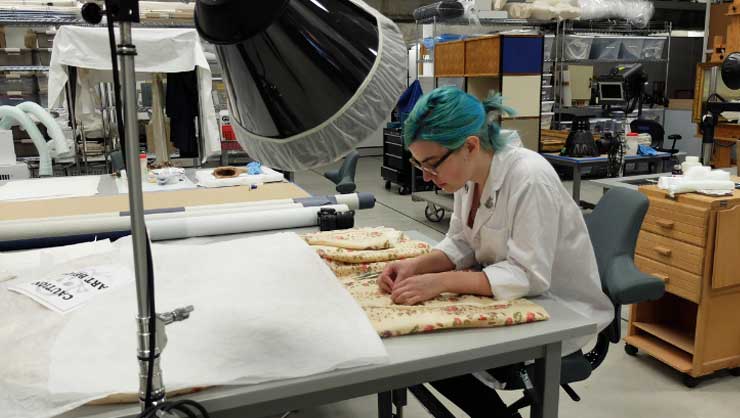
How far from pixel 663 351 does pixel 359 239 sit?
1.73 metres

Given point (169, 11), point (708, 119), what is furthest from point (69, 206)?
point (169, 11)

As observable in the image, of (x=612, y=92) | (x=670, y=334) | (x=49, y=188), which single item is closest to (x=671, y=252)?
(x=670, y=334)

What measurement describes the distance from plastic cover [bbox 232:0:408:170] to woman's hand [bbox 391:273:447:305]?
2.00ft

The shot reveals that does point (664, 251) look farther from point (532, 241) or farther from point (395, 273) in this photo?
point (395, 273)

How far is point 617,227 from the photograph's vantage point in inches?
73.3

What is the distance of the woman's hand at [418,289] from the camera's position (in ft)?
4.28

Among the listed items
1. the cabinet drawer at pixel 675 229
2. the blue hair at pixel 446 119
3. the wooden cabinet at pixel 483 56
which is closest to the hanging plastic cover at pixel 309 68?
the blue hair at pixel 446 119

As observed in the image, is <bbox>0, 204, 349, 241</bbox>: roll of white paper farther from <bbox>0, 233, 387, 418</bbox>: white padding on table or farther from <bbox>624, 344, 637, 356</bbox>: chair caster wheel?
<bbox>624, 344, 637, 356</bbox>: chair caster wheel

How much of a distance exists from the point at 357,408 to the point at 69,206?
1.57 meters

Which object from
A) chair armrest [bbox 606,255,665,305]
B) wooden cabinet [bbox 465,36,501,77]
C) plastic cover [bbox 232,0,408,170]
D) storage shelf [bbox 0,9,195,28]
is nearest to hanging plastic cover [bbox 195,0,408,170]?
plastic cover [bbox 232,0,408,170]

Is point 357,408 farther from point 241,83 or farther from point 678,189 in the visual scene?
point 241,83

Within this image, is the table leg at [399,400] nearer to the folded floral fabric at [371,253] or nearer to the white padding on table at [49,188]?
the folded floral fabric at [371,253]

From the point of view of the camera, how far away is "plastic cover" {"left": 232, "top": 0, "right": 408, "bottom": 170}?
0.71m

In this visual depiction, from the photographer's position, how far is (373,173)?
29.1ft
